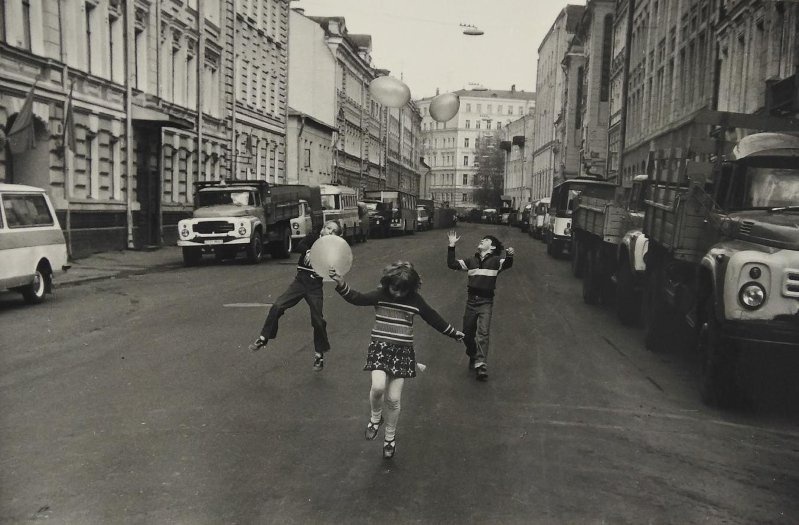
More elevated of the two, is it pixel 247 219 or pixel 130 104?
pixel 130 104

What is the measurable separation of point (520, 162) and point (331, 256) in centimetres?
12582

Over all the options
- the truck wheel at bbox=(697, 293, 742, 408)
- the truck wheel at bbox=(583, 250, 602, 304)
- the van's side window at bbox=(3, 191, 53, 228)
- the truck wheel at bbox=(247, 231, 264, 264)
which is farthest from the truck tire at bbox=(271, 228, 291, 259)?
the truck wheel at bbox=(697, 293, 742, 408)

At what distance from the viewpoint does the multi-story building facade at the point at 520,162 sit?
4788 inches

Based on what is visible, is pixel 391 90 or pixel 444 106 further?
pixel 444 106

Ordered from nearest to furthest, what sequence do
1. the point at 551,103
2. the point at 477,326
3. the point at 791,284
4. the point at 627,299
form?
the point at 791,284 → the point at 477,326 → the point at 627,299 → the point at 551,103

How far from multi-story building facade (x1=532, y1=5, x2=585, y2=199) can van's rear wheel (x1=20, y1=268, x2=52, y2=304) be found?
70.4m

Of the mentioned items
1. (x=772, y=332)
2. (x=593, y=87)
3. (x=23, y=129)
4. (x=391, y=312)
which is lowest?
(x=772, y=332)

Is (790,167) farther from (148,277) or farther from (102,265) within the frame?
(102,265)

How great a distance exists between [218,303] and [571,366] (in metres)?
7.19

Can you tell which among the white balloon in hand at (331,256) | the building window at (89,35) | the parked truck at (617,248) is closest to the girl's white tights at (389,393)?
the white balloon in hand at (331,256)

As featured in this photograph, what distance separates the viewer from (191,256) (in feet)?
82.9

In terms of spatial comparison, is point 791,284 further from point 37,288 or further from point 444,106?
point 37,288

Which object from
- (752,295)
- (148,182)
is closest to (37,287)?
(752,295)

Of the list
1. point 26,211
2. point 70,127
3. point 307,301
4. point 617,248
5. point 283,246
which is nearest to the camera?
point 307,301
